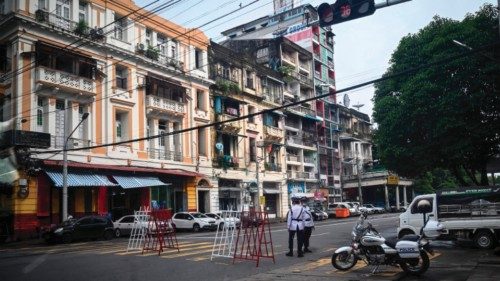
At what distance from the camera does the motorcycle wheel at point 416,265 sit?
10.3m

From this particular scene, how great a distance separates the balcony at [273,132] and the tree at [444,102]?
876 inches

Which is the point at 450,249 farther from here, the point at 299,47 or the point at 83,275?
the point at 299,47

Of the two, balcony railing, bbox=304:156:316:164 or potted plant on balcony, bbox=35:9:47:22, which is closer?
potted plant on balcony, bbox=35:9:47:22

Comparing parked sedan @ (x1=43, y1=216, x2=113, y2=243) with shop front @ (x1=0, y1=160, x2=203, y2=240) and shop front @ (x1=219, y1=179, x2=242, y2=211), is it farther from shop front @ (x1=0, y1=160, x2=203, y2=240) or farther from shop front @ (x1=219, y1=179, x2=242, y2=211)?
shop front @ (x1=219, y1=179, x2=242, y2=211)

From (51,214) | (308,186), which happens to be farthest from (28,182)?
(308,186)

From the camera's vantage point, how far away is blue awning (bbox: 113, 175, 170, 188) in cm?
3057

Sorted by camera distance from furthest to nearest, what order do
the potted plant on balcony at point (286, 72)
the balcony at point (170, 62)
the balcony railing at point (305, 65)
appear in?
the balcony railing at point (305, 65), the potted plant on balcony at point (286, 72), the balcony at point (170, 62)

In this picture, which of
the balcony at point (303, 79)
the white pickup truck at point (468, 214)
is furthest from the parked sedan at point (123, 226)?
the balcony at point (303, 79)

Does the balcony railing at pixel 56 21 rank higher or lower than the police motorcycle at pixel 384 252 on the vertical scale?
higher

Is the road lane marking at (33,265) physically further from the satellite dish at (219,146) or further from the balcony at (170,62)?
the satellite dish at (219,146)

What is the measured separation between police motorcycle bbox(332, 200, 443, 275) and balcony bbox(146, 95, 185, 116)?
84.2 ft

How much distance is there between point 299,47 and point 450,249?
45.3 metres

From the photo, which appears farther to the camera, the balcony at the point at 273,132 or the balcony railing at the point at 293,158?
the balcony railing at the point at 293,158

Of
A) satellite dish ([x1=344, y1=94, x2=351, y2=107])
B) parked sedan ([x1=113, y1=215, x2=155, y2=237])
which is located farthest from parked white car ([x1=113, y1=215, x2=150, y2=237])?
satellite dish ([x1=344, y1=94, x2=351, y2=107])
